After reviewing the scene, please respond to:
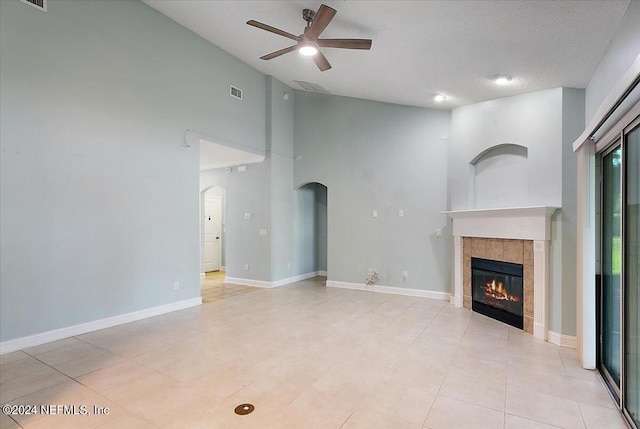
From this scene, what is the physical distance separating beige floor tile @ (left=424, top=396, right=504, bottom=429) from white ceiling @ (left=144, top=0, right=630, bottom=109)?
2.99 meters

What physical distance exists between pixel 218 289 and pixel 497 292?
4906mm

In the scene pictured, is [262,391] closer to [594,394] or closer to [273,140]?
[594,394]

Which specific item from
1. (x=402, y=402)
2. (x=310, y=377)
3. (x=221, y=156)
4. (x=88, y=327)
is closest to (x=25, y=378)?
(x=88, y=327)

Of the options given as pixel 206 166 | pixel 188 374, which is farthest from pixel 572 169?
pixel 206 166

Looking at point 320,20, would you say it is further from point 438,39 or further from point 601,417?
point 601,417

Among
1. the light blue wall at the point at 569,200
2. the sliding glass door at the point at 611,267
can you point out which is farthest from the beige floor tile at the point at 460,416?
the light blue wall at the point at 569,200

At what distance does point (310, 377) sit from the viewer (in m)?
2.85

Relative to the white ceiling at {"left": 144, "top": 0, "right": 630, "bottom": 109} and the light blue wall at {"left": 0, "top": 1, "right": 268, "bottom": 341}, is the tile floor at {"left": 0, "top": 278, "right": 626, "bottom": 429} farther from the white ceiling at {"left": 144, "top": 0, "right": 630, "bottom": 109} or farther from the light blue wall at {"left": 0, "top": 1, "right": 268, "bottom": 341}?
the white ceiling at {"left": 144, "top": 0, "right": 630, "bottom": 109}

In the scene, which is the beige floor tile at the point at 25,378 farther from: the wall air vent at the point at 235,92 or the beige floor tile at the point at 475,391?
the wall air vent at the point at 235,92

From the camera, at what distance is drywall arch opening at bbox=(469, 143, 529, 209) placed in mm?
4426

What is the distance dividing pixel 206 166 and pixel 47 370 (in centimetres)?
537

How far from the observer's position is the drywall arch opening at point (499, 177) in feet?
14.5

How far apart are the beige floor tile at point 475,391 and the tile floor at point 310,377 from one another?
1 centimetres

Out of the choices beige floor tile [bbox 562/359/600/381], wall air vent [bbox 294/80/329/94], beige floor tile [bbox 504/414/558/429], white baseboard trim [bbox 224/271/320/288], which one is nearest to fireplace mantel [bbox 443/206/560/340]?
beige floor tile [bbox 562/359/600/381]
